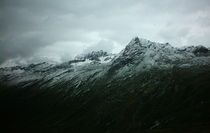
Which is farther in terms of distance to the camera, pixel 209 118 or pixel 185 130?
pixel 209 118

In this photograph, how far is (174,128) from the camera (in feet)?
649

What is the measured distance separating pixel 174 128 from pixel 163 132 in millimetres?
12043

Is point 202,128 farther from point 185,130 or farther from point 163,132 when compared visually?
point 163,132

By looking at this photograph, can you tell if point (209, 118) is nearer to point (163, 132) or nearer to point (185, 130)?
point (185, 130)

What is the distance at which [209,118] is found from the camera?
198 m

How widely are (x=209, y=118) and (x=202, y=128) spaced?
2855cm

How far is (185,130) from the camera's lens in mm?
184750

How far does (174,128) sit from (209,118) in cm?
2935

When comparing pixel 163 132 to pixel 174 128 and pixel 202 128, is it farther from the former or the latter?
pixel 202 128

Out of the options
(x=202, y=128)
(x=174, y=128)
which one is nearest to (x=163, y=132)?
(x=174, y=128)

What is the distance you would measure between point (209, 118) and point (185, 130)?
28010 mm

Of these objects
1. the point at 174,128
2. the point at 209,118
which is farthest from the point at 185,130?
the point at 209,118

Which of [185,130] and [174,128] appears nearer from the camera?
[185,130]

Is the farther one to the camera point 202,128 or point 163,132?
point 163,132
